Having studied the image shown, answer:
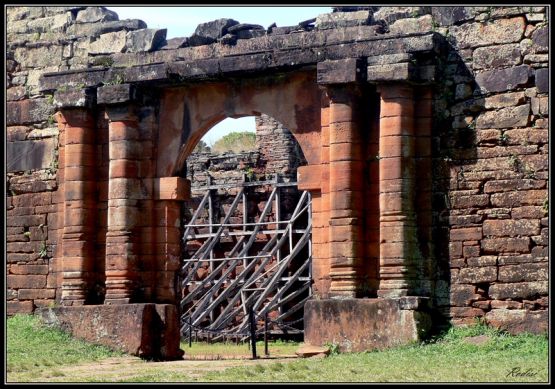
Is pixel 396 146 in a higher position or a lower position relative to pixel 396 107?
lower

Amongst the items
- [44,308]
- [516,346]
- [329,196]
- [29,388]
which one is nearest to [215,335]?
[44,308]

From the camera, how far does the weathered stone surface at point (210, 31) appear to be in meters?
19.5

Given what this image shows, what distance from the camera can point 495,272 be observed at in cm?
1752

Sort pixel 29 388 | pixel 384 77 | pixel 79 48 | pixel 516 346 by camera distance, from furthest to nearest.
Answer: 1. pixel 79 48
2. pixel 384 77
3. pixel 516 346
4. pixel 29 388

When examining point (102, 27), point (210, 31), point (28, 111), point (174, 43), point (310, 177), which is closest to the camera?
point (310, 177)

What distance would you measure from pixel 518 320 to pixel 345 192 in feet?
9.78

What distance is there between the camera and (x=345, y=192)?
18.1 m

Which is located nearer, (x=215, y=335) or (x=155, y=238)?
(x=155, y=238)

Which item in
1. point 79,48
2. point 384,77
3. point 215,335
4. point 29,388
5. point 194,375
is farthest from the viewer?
point 215,335

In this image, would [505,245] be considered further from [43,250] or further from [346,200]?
[43,250]

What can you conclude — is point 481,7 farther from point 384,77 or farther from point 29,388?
point 29,388

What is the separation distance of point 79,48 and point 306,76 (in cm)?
425

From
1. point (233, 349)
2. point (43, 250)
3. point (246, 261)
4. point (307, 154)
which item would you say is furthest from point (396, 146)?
point (246, 261)

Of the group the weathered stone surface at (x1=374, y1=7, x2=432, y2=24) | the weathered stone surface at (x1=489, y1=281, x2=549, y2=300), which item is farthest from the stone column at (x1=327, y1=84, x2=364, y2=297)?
the weathered stone surface at (x1=489, y1=281, x2=549, y2=300)
